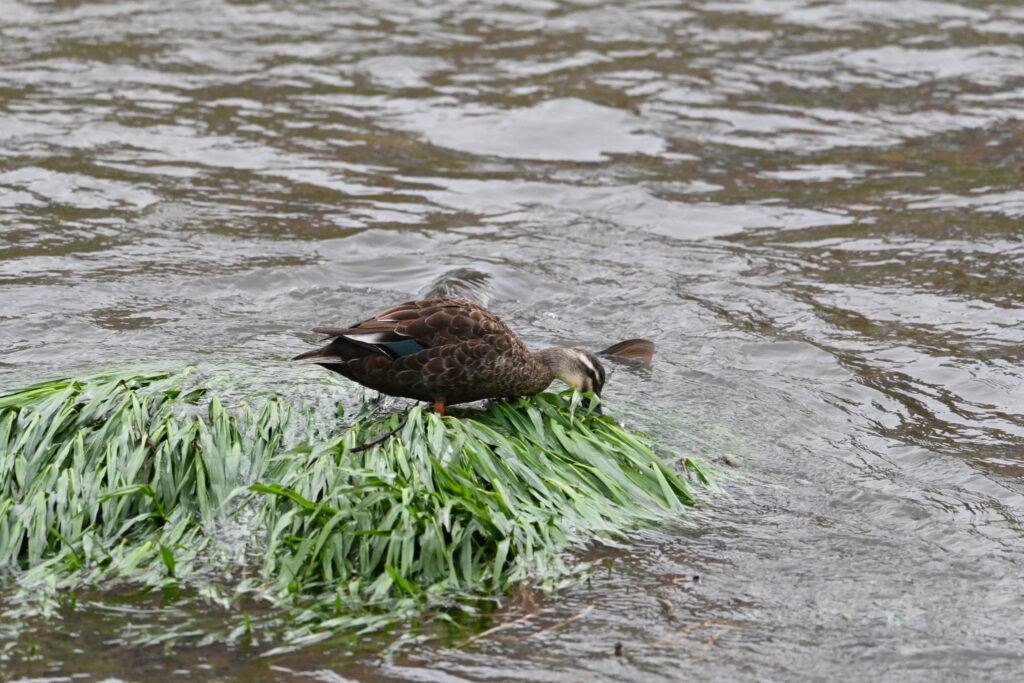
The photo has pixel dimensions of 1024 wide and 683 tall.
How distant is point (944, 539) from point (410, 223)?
6.01 metres

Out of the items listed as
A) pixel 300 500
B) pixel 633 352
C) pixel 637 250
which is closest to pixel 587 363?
pixel 633 352

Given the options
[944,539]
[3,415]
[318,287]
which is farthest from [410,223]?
Answer: [944,539]

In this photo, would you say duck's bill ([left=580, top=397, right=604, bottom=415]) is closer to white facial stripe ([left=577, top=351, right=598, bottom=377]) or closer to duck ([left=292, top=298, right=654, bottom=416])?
white facial stripe ([left=577, top=351, right=598, bottom=377])

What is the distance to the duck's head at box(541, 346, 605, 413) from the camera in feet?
22.6

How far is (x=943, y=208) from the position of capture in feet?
37.8

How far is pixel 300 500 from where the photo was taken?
539 cm

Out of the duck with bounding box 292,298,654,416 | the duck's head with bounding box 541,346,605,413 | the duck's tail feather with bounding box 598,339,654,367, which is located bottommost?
the duck's tail feather with bounding box 598,339,654,367

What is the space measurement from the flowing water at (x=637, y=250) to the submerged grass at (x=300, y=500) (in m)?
0.24

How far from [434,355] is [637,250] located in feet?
15.2

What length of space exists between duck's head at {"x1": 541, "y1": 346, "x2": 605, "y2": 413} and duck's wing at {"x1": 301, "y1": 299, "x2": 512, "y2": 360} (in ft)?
1.35

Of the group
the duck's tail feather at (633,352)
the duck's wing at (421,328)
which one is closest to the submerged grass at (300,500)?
the duck's wing at (421,328)

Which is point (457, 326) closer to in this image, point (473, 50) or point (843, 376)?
point (843, 376)

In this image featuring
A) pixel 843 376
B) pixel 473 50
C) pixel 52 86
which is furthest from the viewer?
pixel 473 50

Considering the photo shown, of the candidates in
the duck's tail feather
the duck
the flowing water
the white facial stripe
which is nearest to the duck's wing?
the duck
